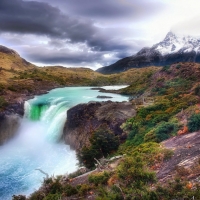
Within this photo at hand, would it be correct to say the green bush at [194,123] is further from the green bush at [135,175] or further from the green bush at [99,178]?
the green bush at [135,175]

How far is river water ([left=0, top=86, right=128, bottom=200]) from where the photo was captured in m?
26.5

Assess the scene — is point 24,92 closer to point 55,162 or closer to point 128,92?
point 128,92

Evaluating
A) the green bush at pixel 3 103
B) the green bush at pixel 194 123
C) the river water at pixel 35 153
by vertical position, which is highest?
the green bush at pixel 3 103

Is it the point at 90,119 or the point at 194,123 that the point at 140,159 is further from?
the point at 90,119

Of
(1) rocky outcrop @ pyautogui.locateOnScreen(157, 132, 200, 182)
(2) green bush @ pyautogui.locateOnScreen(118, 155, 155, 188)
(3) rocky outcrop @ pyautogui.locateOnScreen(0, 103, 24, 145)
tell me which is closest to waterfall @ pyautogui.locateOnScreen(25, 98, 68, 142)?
(3) rocky outcrop @ pyautogui.locateOnScreen(0, 103, 24, 145)

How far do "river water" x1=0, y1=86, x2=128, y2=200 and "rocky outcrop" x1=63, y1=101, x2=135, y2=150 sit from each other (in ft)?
6.07

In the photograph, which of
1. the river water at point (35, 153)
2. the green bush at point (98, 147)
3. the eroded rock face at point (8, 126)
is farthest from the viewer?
the eroded rock face at point (8, 126)

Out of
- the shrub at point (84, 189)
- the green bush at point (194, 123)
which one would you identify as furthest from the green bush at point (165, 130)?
the shrub at point (84, 189)

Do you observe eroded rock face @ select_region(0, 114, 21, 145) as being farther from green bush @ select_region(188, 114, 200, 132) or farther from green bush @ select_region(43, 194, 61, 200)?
green bush @ select_region(188, 114, 200, 132)

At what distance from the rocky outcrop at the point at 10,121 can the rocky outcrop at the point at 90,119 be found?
1079 centimetres

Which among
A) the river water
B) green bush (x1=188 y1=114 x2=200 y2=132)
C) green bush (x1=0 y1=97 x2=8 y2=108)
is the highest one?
green bush (x1=0 y1=97 x2=8 y2=108)

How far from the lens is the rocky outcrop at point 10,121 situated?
41.5m

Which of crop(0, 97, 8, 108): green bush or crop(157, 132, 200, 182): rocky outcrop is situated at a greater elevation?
crop(0, 97, 8, 108): green bush

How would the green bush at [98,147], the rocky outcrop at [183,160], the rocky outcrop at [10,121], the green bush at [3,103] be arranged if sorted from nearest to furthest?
the rocky outcrop at [183,160], the green bush at [98,147], the rocky outcrop at [10,121], the green bush at [3,103]
